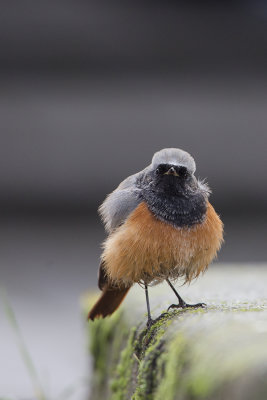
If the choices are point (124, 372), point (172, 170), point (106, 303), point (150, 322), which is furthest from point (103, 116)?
point (150, 322)

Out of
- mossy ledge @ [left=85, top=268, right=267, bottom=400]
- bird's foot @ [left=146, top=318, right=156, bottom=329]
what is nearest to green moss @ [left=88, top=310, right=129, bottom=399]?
mossy ledge @ [left=85, top=268, right=267, bottom=400]

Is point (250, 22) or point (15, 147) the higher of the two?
point (250, 22)

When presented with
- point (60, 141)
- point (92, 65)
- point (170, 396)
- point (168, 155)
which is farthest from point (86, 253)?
point (170, 396)

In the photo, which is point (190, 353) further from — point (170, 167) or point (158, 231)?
point (170, 167)

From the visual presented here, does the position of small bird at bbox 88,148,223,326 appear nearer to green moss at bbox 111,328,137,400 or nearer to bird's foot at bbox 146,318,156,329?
bird's foot at bbox 146,318,156,329

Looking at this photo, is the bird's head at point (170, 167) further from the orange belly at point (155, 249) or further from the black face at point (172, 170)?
the orange belly at point (155, 249)

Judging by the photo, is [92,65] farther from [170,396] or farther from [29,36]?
[170,396]
